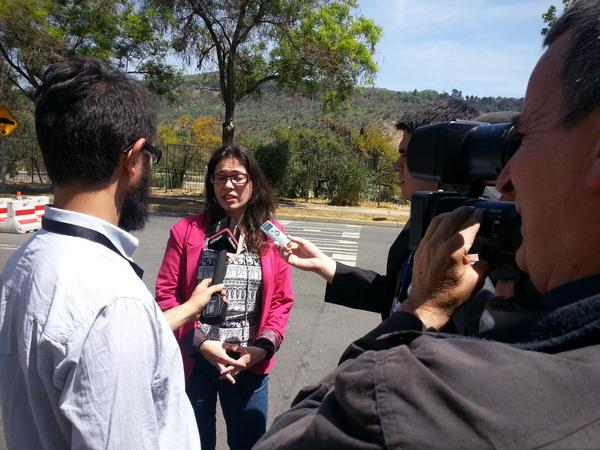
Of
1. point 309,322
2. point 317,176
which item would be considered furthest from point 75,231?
point 317,176

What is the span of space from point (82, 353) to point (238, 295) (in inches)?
58.6

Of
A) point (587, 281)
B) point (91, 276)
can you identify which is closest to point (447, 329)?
point (587, 281)

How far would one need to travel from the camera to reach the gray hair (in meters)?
0.82

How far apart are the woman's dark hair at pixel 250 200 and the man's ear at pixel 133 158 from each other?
4.21 ft

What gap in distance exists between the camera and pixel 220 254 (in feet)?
8.39

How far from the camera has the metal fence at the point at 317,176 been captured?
19047 millimetres

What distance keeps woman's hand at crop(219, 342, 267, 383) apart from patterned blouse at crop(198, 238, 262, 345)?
6cm

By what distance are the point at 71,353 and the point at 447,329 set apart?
819mm

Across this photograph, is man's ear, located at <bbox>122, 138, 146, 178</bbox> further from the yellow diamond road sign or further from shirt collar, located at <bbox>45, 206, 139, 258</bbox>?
the yellow diamond road sign

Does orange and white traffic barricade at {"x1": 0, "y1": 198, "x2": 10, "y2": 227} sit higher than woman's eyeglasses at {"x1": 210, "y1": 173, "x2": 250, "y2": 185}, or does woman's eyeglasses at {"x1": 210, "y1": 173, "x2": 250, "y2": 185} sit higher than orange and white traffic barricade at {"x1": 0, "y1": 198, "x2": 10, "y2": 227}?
woman's eyeglasses at {"x1": 210, "y1": 173, "x2": 250, "y2": 185}

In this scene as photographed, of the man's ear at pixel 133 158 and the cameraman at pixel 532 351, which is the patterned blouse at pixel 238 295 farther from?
the cameraman at pixel 532 351

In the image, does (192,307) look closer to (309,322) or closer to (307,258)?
(307,258)

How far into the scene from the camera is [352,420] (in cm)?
77

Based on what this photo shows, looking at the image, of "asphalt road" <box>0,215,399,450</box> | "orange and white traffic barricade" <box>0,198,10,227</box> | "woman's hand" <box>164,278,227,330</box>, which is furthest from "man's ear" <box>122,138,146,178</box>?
"orange and white traffic barricade" <box>0,198,10,227</box>
